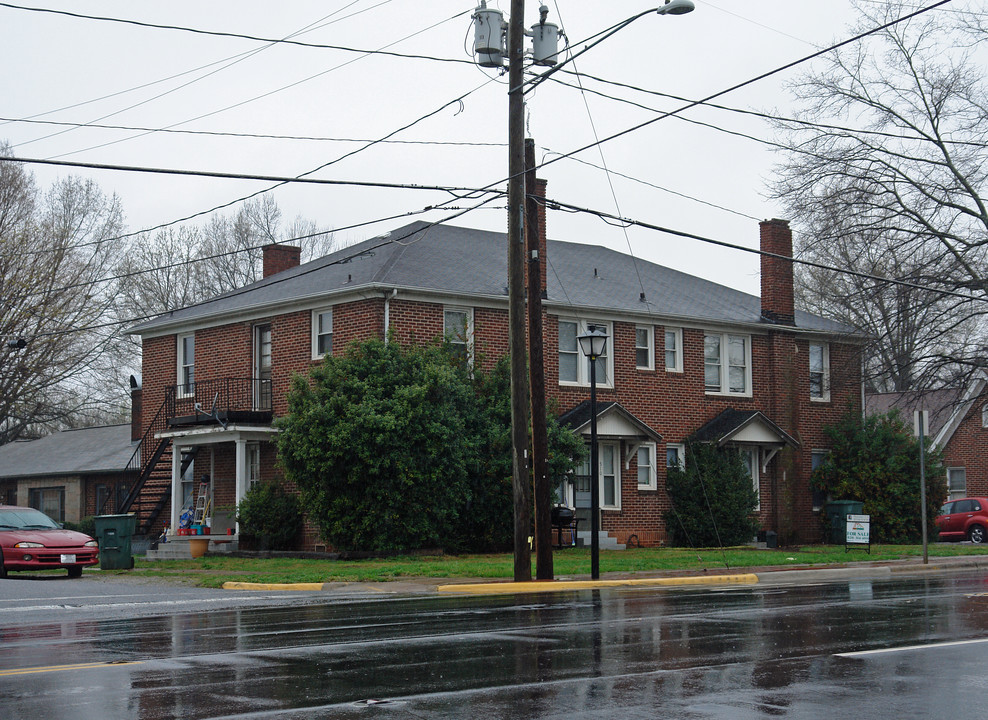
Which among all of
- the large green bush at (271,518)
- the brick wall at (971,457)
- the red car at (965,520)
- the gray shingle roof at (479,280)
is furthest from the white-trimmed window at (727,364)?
the brick wall at (971,457)

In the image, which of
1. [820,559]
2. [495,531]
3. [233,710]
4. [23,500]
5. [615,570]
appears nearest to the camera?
[233,710]

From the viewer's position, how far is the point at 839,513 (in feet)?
115

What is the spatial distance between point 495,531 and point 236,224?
113ft

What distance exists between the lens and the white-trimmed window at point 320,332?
30875 millimetres

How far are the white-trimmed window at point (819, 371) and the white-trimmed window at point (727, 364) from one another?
2700 millimetres

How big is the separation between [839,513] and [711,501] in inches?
173

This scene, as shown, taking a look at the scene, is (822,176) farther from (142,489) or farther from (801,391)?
(142,489)

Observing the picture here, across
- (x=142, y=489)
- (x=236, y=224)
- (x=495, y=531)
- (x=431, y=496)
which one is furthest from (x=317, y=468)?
(x=236, y=224)

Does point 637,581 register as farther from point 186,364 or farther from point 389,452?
point 186,364

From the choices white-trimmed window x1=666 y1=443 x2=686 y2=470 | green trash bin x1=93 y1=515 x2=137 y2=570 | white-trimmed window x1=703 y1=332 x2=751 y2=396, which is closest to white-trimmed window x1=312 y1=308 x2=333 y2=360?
green trash bin x1=93 y1=515 x2=137 y2=570

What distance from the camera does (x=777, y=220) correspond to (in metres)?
36.4

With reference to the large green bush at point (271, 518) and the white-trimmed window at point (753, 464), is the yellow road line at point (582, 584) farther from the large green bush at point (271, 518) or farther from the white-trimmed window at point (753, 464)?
the white-trimmed window at point (753, 464)

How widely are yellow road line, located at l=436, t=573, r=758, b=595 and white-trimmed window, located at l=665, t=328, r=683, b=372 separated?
512 inches

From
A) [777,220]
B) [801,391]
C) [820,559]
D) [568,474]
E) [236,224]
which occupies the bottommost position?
[820,559]
